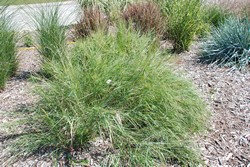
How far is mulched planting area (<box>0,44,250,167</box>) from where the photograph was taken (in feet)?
10.00

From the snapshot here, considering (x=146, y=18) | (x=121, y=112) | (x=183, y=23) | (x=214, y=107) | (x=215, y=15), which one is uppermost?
(x=121, y=112)

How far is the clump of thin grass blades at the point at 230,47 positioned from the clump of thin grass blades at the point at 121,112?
6.30 feet

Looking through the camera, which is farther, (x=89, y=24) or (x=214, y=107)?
(x=89, y=24)

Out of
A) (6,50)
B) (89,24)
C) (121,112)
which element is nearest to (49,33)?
(6,50)

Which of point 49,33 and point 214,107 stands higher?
point 49,33

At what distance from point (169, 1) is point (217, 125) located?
4.05m

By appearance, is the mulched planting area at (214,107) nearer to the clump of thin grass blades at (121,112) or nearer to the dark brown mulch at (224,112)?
the dark brown mulch at (224,112)

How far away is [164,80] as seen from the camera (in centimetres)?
352

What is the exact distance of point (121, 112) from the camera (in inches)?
120

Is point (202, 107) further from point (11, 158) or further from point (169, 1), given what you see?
point (169, 1)

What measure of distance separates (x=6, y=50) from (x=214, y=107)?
9.21ft

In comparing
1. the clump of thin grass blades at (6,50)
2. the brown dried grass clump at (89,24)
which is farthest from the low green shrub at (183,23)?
the clump of thin grass blades at (6,50)

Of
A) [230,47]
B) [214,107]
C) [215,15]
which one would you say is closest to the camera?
[214,107]

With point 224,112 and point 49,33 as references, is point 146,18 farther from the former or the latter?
point 224,112
